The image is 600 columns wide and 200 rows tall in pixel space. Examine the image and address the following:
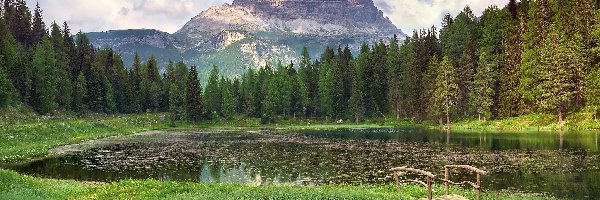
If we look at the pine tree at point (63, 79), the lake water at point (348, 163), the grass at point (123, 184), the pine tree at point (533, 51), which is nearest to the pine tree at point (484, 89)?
the grass at point (123, 184)

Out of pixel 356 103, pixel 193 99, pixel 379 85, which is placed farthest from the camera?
pixel 379 85

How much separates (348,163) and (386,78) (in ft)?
378

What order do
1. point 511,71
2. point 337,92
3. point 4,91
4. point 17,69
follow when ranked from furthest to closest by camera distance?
point 337,92 → point 17,69 → point 511,71 → point 4,91

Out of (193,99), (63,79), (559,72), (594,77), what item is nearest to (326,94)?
(193,99)

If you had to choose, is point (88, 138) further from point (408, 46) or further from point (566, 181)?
point (408, 46)

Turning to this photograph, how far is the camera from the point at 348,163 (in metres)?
46.5

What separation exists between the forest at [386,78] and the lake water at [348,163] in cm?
3051

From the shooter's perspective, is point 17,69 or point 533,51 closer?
point 533,51

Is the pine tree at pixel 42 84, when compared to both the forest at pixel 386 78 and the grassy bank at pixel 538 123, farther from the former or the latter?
the grassy bank at pixel 538 123

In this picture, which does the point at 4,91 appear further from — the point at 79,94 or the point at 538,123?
the point at 538,123

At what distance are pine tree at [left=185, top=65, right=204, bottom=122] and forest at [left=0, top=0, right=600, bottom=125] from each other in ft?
0.94

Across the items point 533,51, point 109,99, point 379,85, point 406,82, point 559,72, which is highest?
point 533,51

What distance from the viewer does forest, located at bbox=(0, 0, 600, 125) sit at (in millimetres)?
87125

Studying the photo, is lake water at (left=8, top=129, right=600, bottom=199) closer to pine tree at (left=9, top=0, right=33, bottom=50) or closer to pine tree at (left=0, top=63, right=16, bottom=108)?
pine tree at (left=0, top=63, right=16, bottom=108)
